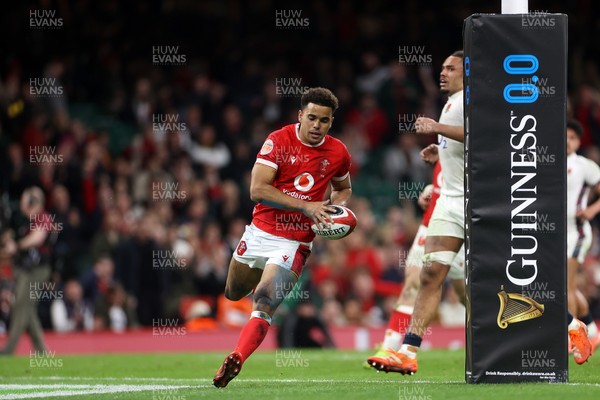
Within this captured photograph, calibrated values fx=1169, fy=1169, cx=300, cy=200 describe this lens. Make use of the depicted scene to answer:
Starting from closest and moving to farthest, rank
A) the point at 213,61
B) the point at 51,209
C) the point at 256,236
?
1. the point at 256,236
2. the point at 51,209
3. the point at 213,61

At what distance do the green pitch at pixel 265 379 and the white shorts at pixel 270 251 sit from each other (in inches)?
38.8

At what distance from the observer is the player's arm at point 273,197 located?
9.26 m

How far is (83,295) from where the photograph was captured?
17609 mm

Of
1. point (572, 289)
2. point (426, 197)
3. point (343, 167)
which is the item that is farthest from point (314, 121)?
point (572, 289)

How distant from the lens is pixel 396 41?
2381 centimetres

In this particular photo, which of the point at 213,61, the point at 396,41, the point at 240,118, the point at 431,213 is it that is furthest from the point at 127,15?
the point at 431,213

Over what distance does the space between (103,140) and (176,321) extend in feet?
13.3

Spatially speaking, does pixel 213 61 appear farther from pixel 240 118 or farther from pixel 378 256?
pixel 378 256

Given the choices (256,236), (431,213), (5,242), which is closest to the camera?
(256,236)

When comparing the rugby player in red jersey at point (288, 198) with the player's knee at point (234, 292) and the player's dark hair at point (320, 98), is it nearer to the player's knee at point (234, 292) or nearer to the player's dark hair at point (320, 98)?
the player's dark hair at point (320, 98)

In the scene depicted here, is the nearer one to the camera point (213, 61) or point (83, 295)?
point (83, 295)

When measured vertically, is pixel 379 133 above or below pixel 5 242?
above

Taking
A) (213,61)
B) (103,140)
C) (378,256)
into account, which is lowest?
(378,256)

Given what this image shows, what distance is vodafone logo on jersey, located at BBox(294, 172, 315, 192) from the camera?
31.8 ft
